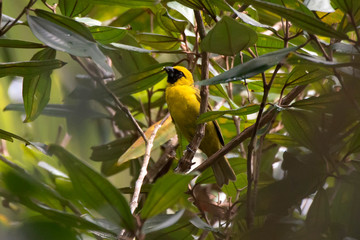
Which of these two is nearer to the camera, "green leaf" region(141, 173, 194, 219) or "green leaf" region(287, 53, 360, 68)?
"green leaf" region(141, 173, 194, 219)

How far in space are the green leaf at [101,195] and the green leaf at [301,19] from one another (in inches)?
19.9

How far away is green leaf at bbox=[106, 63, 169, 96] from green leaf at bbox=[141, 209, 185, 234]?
0.80m

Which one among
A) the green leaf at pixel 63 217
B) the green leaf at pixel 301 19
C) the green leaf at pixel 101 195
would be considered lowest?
the green leaf at pixel 63 217

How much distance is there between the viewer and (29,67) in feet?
4.41

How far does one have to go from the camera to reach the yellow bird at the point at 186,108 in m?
2.38

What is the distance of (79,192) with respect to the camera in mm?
1038

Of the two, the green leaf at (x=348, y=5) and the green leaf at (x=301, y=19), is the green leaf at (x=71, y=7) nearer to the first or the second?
the green leaf at (x=301, y=19)

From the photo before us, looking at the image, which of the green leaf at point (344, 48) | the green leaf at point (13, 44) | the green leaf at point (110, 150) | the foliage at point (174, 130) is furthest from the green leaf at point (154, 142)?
the green leaf at point (344, 48)

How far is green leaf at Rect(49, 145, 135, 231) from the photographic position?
3.33 ft

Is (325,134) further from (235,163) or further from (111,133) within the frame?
(111,133)

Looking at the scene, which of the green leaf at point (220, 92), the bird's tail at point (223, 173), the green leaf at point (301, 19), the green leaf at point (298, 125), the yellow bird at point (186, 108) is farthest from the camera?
the yellow bird at point (186, 108)

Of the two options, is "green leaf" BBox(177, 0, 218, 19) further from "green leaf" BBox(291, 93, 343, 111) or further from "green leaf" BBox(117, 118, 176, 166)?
"green leaf" BBox(117, 118, 176, 166)

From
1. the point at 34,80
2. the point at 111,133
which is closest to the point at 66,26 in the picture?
the point at 34,80

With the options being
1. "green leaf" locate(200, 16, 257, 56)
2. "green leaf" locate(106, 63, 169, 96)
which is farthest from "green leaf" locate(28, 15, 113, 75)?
"green leaf" locate(106, 63, 169, 96)
